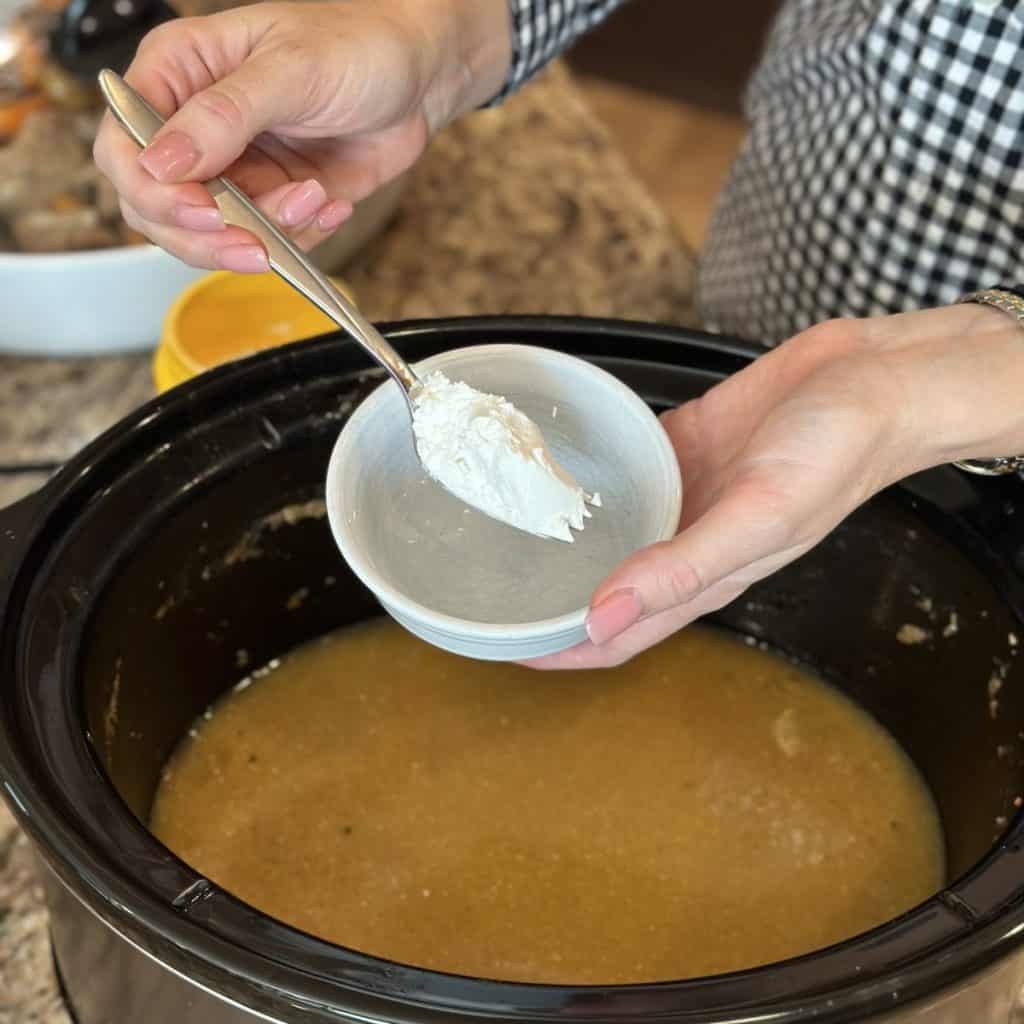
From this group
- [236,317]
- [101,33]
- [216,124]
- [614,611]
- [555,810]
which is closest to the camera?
[614,611]

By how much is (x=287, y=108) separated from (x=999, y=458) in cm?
51

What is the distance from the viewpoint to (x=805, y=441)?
28.1 inches

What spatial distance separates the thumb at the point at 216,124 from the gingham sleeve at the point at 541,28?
0.29 meters

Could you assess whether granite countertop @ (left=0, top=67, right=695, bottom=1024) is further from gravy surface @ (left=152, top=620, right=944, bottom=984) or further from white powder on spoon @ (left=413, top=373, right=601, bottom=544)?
white powder on spoon @ (left=413, top=373, right=601, bottom=544)

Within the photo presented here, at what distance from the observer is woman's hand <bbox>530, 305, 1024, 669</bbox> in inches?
26.4

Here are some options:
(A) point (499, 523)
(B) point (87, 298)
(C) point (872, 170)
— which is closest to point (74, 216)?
(B) point (87, 298)

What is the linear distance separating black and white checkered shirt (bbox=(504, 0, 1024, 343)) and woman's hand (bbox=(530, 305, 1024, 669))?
182 millimetres

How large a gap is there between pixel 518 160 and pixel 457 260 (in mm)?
202

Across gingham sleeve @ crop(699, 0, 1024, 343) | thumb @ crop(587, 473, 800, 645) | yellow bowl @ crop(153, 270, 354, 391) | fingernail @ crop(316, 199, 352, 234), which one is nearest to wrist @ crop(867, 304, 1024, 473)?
thumb @ crop(587, 473, 800, 645)

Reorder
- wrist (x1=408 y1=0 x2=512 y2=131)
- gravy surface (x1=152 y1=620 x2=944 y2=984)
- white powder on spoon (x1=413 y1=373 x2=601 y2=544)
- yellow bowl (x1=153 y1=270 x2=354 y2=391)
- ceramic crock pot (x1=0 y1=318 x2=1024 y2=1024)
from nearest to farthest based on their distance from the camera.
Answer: ceramic crock pot (x1=0 y1=318 x2=1024 y2=1024) < white powder on spoon (x1=413 y1=373 x2=601 y2=544) < gravy surface (x1=152 y1=620 x2=944 y2=984) < wrist (x1=408 y1=0 x2=512 y2=131) < yellow bowl (x1=153 y1=270 x2=354 y2=391)

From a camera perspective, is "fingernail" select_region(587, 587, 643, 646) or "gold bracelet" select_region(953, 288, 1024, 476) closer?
"fingernail" select_region(587, 587, 643, 646)

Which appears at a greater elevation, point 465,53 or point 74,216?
point 465,53

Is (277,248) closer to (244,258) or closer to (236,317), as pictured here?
(244,258)

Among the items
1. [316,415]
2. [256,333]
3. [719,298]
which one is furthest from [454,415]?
[719,298]
